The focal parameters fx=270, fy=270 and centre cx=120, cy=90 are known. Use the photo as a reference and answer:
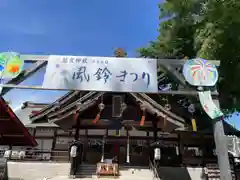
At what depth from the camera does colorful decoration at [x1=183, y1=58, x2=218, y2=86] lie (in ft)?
29.1

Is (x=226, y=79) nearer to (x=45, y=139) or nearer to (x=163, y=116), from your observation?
(x=163, y=116)

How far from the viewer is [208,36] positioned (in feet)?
40.3

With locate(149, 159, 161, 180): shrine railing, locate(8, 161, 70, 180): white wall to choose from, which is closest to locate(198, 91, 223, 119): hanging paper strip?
locate(149, 159, 161, 180): shrine railing

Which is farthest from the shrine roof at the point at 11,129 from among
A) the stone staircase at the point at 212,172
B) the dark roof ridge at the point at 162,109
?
the stone staircase at the point at 212,172

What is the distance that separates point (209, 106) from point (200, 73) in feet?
3.96

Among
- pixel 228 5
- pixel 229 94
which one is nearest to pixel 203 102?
pixel 228 5

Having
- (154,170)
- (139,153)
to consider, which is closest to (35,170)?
(139,153)

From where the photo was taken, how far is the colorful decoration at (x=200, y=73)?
29.1 ft

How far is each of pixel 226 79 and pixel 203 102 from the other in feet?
19.5

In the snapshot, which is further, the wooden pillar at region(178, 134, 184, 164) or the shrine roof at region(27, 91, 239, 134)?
the wooden pillar at region(178, 134, 184, 164)

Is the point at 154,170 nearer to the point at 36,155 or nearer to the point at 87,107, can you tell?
the point at 87,107

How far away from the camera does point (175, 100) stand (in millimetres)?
17531

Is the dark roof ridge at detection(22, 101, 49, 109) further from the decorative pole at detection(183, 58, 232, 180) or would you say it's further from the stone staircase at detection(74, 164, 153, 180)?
the decorative pole at detection(183, 58, 232, 180)

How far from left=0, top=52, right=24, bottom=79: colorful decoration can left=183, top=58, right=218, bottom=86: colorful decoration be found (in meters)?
5.54
